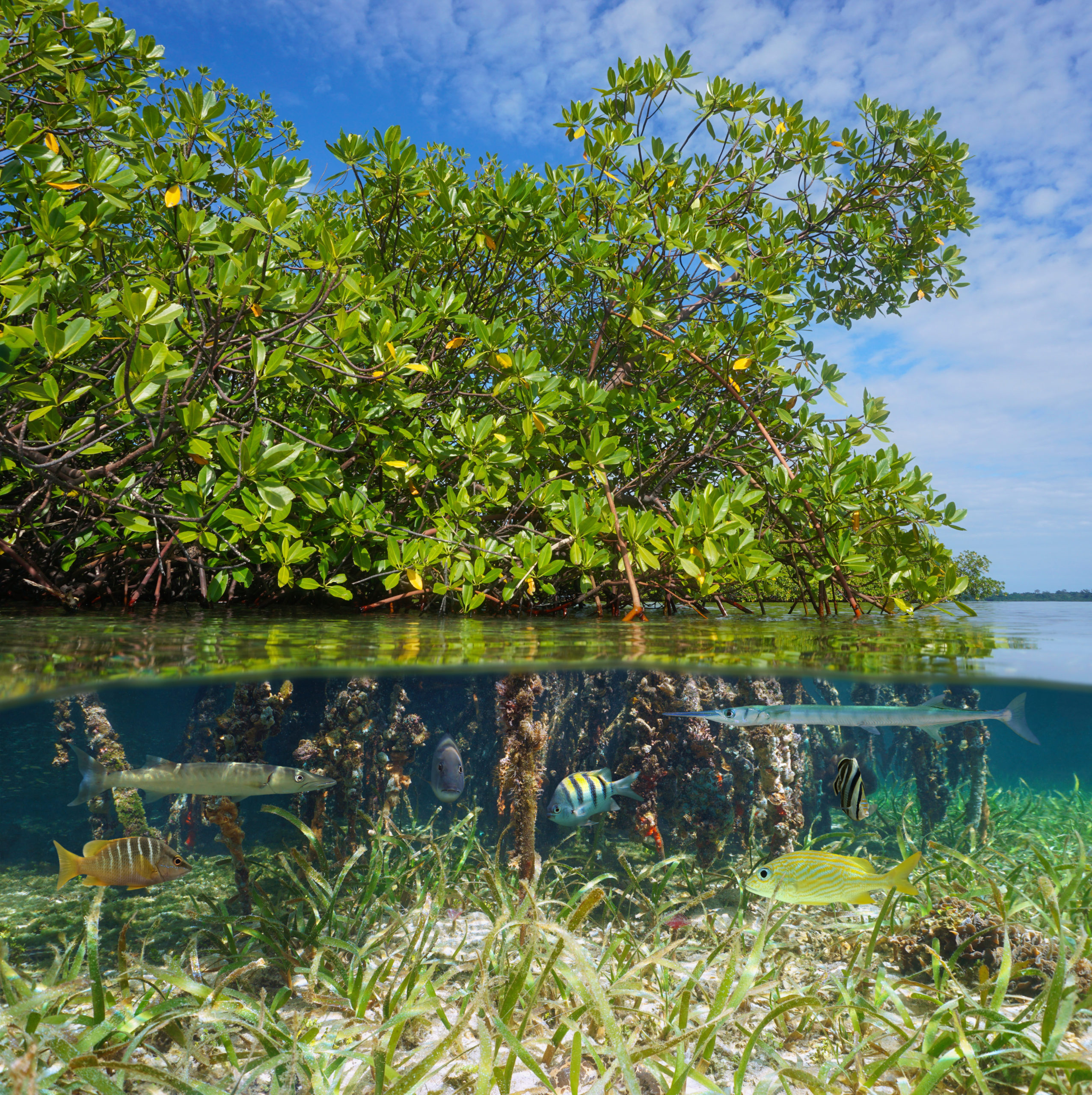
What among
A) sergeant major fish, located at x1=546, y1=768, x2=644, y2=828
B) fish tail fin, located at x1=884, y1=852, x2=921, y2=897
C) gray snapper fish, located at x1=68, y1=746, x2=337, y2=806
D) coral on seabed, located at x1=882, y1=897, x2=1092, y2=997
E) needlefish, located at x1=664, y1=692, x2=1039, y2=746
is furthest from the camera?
sergeant major fish, located at x1=546, y1=768, x2=644, y2=828

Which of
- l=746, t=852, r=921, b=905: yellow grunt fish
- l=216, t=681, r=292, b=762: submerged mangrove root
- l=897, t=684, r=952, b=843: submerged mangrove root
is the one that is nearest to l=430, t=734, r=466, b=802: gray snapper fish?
l=216, t=681, r=292, b=762: submerged mangrove root

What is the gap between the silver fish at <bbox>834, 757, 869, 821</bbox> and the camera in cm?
368

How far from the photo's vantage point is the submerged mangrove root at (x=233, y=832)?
4.96m

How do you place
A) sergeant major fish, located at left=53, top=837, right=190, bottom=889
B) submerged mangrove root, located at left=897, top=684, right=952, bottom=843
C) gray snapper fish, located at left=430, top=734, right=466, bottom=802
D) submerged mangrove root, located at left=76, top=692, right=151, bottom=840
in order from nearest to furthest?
1. sergeant major fish, located at left=53, top=837, right=190, bottom=889
2. gray snapper fish, located at left=430, top=734, right=466, bottom=802
3. submerged mangrove root, located at left=76, top=692, right=151, bottom=840
4. submerged mangrove root, located at left=897, top=684, right=952, bottom=843

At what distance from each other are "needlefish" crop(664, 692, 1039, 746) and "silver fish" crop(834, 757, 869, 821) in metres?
0.44

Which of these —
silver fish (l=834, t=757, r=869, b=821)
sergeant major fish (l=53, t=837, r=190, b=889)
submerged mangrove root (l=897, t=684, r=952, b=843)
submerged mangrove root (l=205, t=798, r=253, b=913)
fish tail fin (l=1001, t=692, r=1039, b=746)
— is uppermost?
fish tail fin (l=1001, t=692, r=1039, b=746)

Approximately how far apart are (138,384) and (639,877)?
5063 millimetres

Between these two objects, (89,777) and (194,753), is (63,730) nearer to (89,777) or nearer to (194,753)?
(194,753)

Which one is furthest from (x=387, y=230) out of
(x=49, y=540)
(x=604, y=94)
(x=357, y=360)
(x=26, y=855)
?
(x=26, y=855)

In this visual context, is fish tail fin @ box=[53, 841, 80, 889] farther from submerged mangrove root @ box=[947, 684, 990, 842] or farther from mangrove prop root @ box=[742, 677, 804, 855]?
submerged mangrove root @ box=[947, 684, 990, 842]

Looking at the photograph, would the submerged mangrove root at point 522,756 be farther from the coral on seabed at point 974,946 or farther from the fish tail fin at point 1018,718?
the fish tail fin at point 1018,718

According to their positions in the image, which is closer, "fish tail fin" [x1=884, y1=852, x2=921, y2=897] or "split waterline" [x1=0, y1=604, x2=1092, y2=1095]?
"fish tail fin" [x1=884, y1=852, x2=921, y2=897]

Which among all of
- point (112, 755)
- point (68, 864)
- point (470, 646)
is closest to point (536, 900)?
point (470, 646)

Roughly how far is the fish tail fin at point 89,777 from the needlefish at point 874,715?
4120 millimetres
